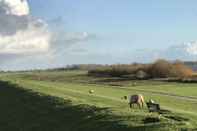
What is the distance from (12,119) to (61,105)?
18.5ft

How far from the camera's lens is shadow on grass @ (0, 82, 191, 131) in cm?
2390

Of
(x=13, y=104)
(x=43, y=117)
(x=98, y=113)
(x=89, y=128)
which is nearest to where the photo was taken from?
(x=89, y=128)

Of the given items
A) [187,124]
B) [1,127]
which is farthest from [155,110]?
[1,127]

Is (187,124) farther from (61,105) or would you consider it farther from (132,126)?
(61,105)

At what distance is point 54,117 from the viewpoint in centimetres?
3188

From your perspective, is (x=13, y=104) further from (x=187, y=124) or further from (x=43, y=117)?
(x=187, y=124)

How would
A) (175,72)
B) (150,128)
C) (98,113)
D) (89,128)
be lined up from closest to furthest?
(150,128), (89,128), (98,113), (175,72)

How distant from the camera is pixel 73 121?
2780 centimetres

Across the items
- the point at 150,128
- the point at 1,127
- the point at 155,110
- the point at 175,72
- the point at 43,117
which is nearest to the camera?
the point at 150,128

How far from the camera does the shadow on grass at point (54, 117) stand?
23.9 m

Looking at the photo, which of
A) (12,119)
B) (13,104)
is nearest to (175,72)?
(13,104)

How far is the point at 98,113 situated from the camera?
2700 centimetres

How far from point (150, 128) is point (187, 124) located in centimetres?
158

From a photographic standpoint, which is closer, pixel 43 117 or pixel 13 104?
pixel 43 117
